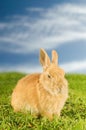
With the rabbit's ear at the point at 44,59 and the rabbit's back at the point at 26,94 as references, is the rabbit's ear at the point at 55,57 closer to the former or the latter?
the rabbit's ear at the point at 44,59

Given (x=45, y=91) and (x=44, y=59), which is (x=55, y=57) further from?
(x=45, y=91)

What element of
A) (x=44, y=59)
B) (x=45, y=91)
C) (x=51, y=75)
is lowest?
(x=45, y=91)

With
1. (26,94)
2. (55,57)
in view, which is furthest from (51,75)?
(26,94)

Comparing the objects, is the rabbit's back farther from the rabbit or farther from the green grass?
the green grass

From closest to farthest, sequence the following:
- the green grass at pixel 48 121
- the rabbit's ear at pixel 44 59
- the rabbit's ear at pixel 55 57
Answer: the green grass at pixel 48 121, the rabbit's ear at pixel 44 59, the rabbit's ear at pixel 55 57

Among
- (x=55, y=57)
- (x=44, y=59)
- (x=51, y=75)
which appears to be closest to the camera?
(x=51, y=75)

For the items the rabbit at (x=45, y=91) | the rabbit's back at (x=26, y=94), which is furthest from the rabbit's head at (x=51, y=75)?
the rabbit's back at (x=26, y=94)

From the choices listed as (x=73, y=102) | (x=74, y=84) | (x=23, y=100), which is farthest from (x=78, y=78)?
(x=23, y=100)

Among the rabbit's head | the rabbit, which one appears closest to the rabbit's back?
the rabbit
